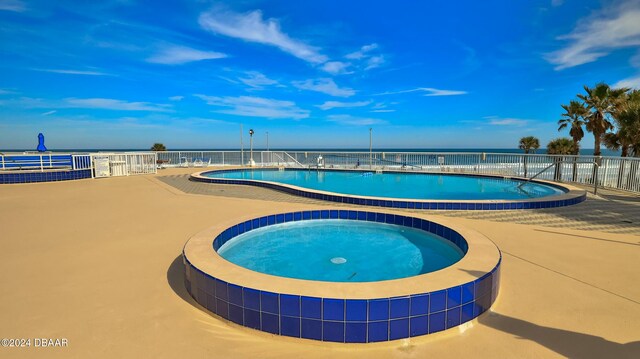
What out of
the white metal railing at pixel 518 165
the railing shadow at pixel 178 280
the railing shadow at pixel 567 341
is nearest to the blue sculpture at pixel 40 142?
the white metal railing at pixel 518 165

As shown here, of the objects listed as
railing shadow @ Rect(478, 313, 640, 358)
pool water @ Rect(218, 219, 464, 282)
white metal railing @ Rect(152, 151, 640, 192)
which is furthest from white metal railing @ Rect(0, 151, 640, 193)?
railing shadow @ Rect(478, 313, 640, 358)

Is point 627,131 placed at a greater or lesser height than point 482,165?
greater

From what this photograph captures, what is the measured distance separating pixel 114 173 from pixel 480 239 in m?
13.9

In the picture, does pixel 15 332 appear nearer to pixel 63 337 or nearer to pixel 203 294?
pixel 63 337

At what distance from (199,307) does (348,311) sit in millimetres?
1361

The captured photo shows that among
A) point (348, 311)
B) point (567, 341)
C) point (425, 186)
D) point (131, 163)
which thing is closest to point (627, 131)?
point (425, 186)

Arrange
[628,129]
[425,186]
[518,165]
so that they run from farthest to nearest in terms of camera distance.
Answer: [518,165] → [425,186] → [628,129]

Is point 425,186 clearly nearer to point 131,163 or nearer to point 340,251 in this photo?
point 340,251

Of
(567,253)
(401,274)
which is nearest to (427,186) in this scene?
(567,253)

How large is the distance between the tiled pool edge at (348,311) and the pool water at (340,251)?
104cm

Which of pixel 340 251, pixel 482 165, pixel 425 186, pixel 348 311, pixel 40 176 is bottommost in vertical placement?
pixel 340 251

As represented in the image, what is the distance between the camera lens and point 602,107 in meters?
11.3

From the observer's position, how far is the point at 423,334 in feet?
7.66

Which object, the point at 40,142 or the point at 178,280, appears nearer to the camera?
the point at 178,280
